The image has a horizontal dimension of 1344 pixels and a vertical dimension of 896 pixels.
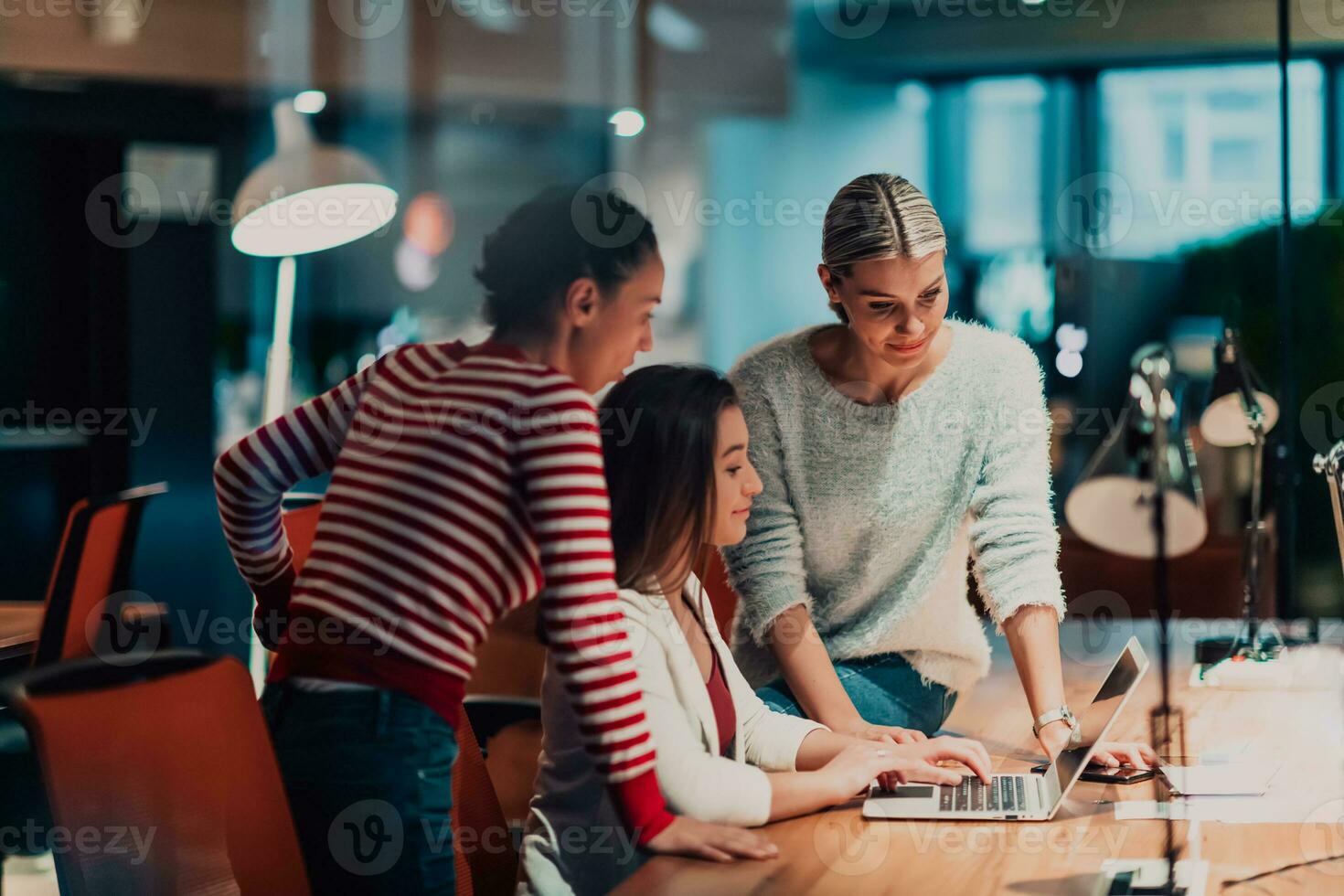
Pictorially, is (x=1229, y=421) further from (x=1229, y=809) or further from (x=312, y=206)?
(x=312, y=206)

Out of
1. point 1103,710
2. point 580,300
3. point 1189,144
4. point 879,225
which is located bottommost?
point 1103,710

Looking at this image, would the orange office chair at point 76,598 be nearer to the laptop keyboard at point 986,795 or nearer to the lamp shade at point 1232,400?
the laptop keyboard at point 986,795

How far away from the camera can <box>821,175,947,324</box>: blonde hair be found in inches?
69.2

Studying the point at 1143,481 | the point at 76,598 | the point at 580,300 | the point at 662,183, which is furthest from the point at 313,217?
the point at 662,183

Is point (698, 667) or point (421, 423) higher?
point (421, 423)

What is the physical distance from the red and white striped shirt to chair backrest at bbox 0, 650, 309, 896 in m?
0.10

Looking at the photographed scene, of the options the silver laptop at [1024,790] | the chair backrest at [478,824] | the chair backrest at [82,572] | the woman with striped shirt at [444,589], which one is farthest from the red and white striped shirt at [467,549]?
the chair backrest at [82,572]

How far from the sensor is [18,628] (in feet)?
8.36

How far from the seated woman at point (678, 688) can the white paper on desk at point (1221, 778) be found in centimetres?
24

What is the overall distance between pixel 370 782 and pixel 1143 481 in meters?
0.95

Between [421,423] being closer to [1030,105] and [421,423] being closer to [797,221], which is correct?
[797,221]

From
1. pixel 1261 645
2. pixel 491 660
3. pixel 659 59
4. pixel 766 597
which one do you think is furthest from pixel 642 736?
pixel 659 59

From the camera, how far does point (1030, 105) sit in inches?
300

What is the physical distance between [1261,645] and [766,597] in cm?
100
